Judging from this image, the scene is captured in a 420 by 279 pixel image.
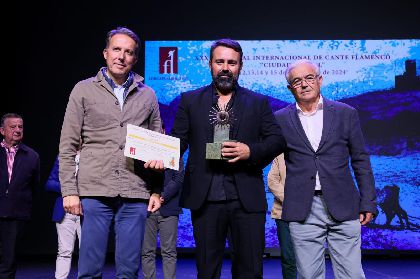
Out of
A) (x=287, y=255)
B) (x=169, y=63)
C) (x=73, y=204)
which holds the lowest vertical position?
(x=287, y=255)

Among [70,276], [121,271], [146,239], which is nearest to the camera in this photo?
[121,271]

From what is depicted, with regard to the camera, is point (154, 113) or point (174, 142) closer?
point (174, 142)

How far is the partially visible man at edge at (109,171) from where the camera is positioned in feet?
7.74

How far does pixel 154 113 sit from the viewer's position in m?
2.62

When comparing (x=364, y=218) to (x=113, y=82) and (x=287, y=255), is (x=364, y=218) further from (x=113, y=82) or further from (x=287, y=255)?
(x=113, y=82)

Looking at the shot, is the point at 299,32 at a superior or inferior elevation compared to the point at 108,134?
superior

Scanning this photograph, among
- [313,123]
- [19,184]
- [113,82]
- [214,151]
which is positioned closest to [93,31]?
[19,184]

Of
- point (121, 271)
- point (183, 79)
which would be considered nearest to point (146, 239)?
point (121, 271)

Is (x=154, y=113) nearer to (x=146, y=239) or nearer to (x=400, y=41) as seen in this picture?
(x=146, y=239)

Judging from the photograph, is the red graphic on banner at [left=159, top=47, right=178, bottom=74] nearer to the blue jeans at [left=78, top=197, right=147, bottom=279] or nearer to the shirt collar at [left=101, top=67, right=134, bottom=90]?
the shirt collar at [left=101, top=67, right=134, bottom=90]

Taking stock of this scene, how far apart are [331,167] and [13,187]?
2737 millimetres

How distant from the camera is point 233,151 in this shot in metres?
2.31

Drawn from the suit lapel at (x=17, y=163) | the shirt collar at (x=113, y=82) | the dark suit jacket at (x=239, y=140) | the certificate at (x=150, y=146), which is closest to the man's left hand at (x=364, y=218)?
the dark suit jacket at (x=239, y=140)

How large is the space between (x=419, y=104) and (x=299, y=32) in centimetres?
179
